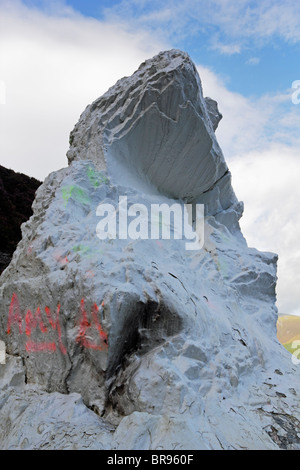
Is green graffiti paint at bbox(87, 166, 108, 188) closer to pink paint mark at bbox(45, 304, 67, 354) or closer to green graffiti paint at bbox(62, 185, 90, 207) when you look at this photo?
green graffiti paint at bbox(62, 185, 90, 207)

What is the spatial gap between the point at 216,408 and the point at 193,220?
11.6 feet

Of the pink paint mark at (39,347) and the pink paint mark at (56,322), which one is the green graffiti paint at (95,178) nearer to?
the pink paint mark at (56,322)

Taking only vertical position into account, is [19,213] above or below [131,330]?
above

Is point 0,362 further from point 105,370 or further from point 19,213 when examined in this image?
point 19,213

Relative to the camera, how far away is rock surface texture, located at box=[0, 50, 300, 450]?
8.17 ft

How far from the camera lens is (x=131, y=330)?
9.62 ft

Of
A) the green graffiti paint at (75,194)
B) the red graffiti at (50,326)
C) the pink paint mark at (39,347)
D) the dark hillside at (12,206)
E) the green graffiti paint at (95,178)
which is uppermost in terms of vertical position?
the dark hillside at (12,206)

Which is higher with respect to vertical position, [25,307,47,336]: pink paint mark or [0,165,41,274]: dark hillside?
[0,165,41,274]: dark hillside

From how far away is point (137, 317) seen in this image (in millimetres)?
2965

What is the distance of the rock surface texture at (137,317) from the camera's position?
8.17ft

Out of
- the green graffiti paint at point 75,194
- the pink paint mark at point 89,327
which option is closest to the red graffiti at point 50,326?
the pink paint mark at point 89,327

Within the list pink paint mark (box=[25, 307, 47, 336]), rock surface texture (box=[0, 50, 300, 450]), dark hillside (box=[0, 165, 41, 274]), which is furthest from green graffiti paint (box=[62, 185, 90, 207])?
dark hillside (box=[0, 165, 41, 274])

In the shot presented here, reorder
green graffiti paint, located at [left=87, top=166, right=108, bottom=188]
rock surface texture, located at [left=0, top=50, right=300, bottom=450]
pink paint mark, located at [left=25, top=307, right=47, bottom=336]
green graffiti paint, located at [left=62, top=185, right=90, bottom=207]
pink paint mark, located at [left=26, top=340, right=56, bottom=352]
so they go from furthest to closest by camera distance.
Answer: green graffiti paint, located at [left=87, top=166, right=108, bottom=188] → green graffiti paint, located at [left=62, top=185, right=90, bottom=207] → pink paint mark, located at [left=25, top=307, right=47, bottom=336] → pink paint mark, located at [left=26, top=340, right=56, bottom=352] → rock surface texture, located at [left=0, top=50, right=300, bottom=450]
